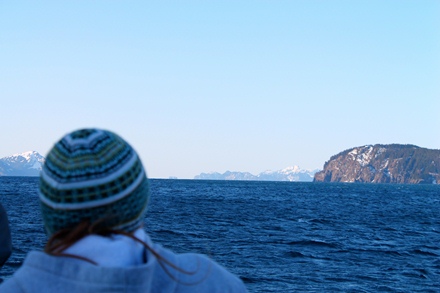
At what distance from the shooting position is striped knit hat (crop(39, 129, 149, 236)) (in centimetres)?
152

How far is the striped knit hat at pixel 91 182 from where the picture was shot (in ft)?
4.97

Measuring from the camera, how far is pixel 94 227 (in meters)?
1.55

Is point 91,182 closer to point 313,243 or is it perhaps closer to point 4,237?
point 4,237

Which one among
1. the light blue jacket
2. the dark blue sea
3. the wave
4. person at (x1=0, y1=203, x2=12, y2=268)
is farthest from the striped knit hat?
the wave

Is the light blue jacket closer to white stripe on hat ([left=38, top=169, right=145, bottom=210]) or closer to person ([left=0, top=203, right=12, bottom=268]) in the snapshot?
white stripe on hat ([left=38, top=169, right=145, bottom=210])

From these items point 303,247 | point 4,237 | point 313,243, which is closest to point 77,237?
point 4,237

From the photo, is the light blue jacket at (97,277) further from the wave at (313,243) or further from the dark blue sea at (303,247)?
the wave at (313,243)

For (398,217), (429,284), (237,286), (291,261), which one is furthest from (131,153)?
(398,217)

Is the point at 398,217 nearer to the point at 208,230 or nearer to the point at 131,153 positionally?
the point at 208,230

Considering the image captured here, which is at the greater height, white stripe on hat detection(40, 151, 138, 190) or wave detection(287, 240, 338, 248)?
white stripe on hat detection(40, 151, 138, 190)

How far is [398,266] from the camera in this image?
2239 centimetres

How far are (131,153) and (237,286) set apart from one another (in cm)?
48

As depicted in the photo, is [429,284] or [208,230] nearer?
[429,284]

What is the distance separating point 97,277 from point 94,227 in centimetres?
14
